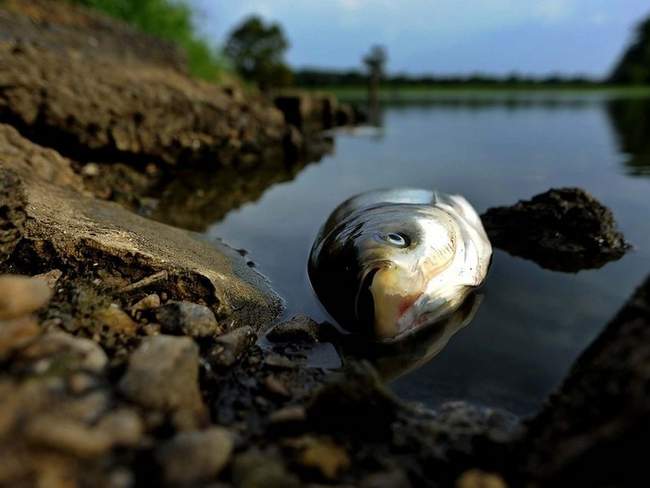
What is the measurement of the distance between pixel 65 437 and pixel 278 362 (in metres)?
1.74

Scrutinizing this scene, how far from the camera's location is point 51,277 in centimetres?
391

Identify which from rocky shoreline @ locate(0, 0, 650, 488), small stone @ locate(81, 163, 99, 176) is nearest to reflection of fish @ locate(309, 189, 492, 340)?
rocky shoreline @ locate(0, 0, 650, 488)

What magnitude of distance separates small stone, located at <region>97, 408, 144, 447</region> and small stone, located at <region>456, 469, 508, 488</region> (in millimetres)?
1475

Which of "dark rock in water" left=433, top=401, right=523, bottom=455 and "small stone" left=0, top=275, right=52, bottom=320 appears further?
"dark rock in water" left=433, top=401, right=523, bottom=455

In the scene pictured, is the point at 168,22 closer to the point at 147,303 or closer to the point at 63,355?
the point at 147,303

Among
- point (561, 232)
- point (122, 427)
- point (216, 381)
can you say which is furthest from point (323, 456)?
point (561, 232)

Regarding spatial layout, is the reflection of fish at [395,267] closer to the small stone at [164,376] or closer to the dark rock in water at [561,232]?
the dark rock in water at [561,232]

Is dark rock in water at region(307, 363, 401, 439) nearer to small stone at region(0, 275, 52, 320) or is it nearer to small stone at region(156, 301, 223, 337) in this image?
small stone at region(156, 301, 223, 337)

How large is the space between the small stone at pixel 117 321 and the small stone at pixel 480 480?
2351 mm

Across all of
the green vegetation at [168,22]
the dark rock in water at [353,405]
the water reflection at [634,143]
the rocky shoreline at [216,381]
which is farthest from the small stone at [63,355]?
the green vegetation at [168,22]

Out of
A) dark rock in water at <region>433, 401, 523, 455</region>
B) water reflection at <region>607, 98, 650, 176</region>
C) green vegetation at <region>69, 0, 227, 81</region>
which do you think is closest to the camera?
dark rock in water at <region>433, 401, 523, 455</region>

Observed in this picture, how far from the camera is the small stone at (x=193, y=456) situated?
218 cm

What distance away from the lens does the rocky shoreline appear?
7.02 feet

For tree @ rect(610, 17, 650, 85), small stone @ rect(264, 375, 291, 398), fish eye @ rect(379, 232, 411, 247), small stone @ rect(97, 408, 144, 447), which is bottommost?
small stone @ rect(264, 375, 291, 398)
